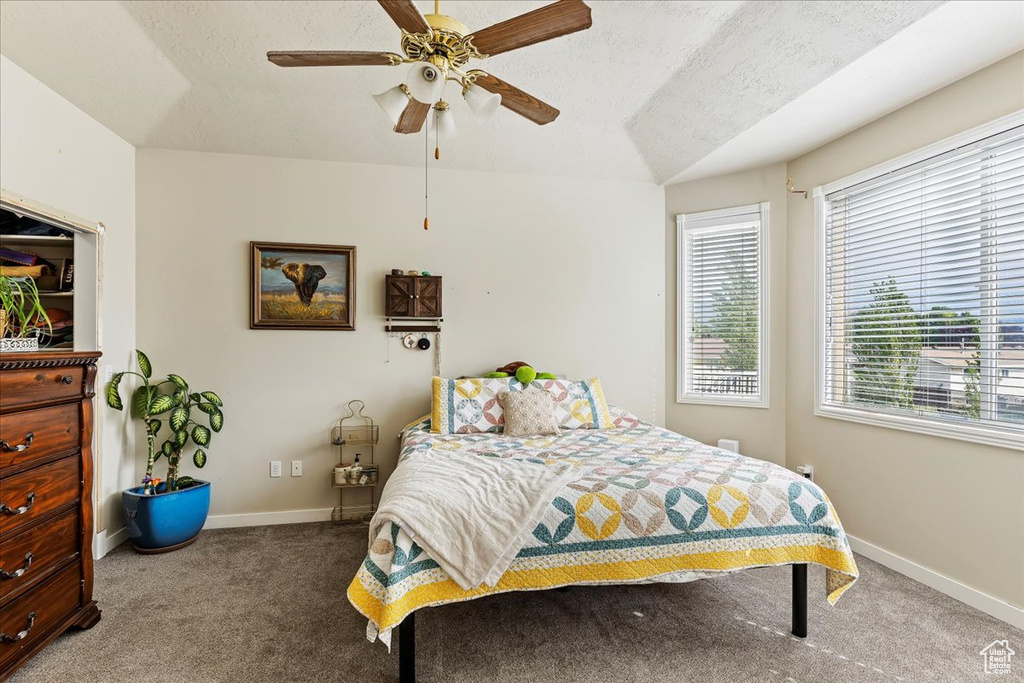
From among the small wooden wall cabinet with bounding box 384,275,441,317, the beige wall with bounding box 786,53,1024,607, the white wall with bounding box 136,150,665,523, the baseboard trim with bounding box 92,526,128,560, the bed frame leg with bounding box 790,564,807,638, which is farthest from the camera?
the small wooden wall cabinet with bounding box 384,275,441,317

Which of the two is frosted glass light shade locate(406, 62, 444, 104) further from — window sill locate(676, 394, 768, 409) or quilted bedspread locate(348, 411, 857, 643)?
window sill locate(676, 394, 768, 409)

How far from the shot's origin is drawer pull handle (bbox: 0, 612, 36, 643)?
1691mm

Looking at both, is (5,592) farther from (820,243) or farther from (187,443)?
(820,243)

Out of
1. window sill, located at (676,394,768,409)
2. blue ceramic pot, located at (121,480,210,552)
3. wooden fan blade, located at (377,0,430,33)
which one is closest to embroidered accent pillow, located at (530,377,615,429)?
window sill, located at (676,394,768,409)

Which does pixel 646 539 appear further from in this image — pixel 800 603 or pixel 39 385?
pixel 39 385

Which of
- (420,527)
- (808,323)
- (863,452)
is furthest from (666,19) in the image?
(863,452)

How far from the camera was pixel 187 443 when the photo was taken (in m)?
3.30

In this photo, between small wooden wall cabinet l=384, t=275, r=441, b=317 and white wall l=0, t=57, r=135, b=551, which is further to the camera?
small wooden wall cabinet l=384, t=275, r=441, b=317

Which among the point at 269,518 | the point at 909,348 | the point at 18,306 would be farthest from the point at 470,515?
the point at 909,348

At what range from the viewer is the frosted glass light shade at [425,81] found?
1.68m

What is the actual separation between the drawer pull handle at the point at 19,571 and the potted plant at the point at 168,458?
3.63ft

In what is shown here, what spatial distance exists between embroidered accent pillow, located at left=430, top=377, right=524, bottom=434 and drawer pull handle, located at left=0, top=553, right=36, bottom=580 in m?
1.84

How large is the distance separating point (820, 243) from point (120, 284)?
4738mm

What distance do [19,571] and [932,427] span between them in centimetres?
419
